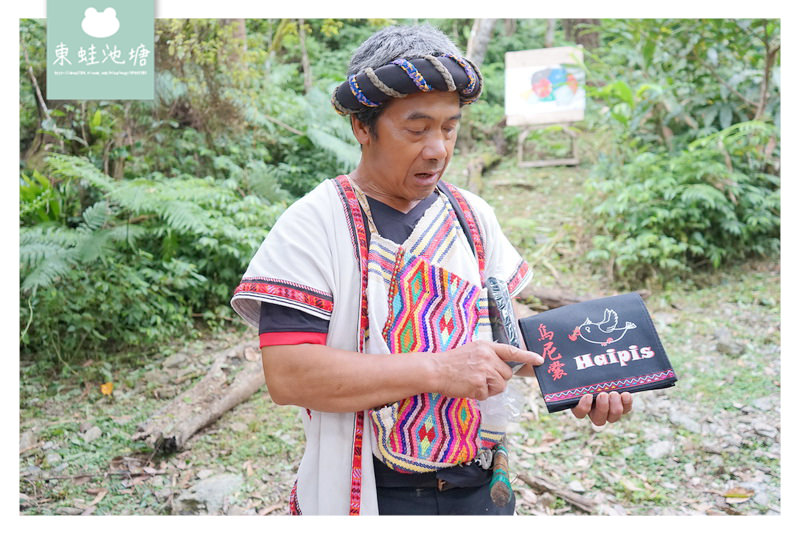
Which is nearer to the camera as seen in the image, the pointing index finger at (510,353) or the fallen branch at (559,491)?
the pointing index finger at (510,353)

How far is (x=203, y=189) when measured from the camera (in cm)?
379

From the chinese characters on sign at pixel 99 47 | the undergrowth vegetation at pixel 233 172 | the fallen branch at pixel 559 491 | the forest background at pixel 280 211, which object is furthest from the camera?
the undergrowth vegetation at pixel 233 172

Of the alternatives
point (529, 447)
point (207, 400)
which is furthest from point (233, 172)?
point (529, 447)

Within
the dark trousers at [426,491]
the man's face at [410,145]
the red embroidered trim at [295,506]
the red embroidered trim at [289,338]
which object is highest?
the man's face at [410,145]

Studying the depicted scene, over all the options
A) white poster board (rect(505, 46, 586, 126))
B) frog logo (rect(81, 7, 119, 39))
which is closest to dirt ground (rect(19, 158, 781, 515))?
frog logo (rect(81, 7, 119, 39))

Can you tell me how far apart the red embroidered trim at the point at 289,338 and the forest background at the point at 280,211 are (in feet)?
5.99

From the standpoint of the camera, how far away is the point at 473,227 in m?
1.36

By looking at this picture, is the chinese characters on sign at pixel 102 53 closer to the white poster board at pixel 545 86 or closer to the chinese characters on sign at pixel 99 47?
the chinese characters on sign at pixel 99 47

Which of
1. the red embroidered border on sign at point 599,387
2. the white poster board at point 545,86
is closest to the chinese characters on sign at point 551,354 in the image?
the red embroidered border on sign at point 599,387

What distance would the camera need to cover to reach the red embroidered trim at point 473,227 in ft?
4.42

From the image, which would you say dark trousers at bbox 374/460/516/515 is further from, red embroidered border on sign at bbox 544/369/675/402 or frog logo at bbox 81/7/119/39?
frog logo at bbox 81/7/119/39

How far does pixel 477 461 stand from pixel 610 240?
3.47m

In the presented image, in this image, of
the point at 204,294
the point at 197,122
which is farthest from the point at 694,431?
the point at 197,122

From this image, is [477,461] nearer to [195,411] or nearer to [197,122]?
[195,411]
